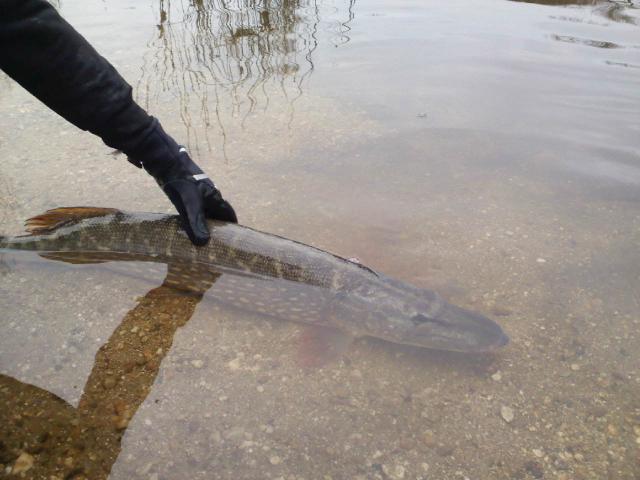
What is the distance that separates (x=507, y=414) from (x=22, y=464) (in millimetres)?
2106

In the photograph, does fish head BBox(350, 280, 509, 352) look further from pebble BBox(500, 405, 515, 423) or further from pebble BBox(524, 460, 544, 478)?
pebble BBox(524, 460, 544, 478)

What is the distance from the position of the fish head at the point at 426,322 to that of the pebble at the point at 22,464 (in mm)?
1693

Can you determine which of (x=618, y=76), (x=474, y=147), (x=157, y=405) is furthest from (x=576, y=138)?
(x=157, y=405)

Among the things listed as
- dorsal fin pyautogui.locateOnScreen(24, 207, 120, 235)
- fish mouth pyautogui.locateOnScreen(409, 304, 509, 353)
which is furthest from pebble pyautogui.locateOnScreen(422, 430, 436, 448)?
dorsal fin pyautogui.locateOnScreen(24, 207, 120, 235)

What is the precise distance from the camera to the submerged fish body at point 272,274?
8.57ft

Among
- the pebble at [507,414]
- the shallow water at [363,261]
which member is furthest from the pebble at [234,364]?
the pebble at [507,414]

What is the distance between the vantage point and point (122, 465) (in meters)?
1.97

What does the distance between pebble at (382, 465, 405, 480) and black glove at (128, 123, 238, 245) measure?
160cm

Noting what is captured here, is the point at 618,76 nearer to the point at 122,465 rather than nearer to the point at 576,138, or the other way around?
the point at 576,138

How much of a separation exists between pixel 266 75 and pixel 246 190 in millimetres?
2213

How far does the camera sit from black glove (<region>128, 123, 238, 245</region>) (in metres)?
2.50

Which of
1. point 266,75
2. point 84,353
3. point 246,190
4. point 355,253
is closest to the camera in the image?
point 84,353

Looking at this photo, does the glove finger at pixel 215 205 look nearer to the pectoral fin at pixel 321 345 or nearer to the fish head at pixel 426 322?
the pectoral fin at pixel 321 345

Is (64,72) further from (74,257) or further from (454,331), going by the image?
(454,331)
